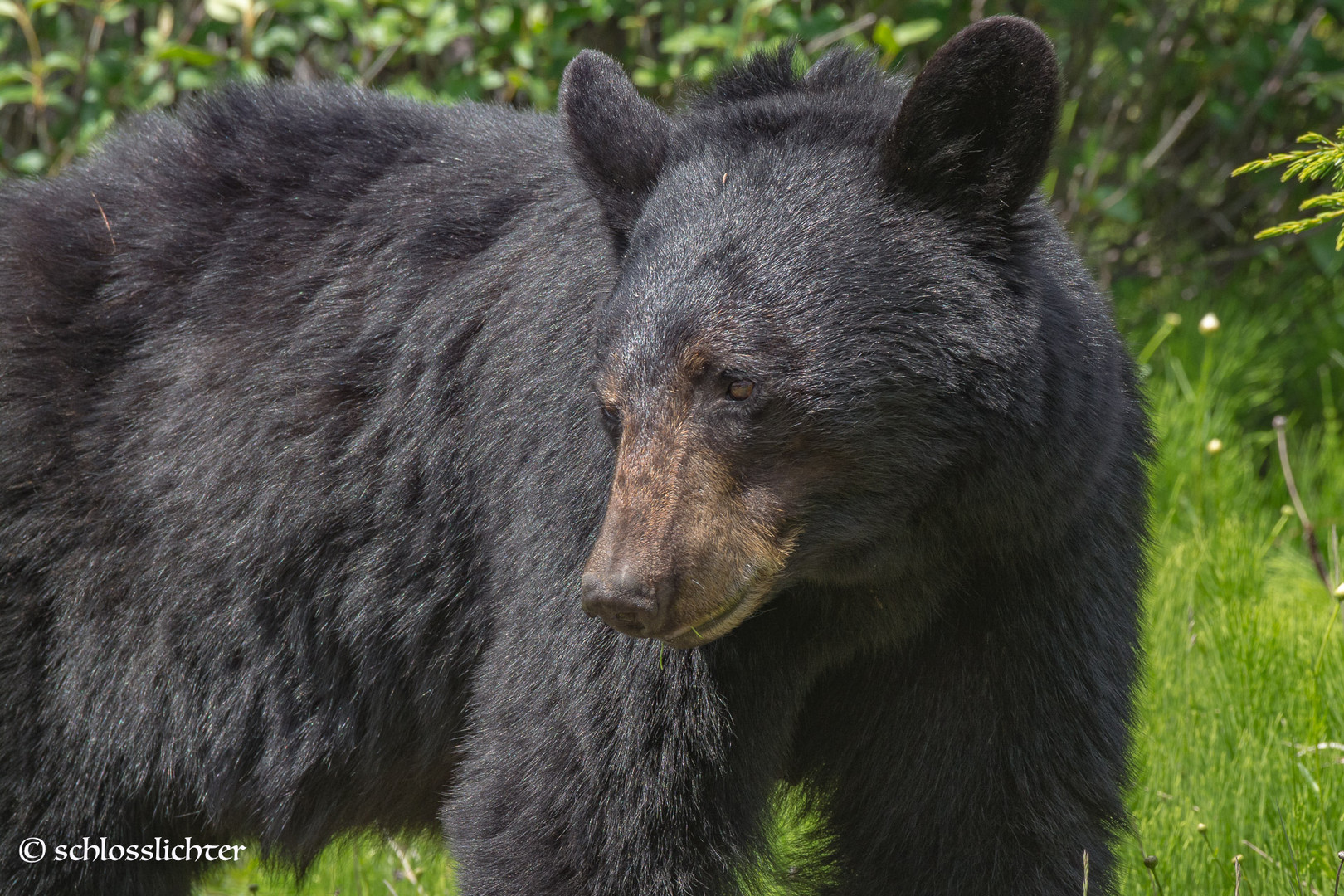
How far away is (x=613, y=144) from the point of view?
279cm

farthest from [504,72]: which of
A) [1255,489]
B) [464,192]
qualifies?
[1255,489]

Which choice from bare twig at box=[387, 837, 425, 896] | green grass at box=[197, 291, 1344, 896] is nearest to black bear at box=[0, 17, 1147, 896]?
bare twig at box=[387, 837, 425, 896]

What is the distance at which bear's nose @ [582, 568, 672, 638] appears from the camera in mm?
2301

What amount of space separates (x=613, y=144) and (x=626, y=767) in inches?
47.0

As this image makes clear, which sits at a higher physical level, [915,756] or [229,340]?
[229,340]

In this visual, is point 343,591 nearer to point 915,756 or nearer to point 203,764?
point 203,764

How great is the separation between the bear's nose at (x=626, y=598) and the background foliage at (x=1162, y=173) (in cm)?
179

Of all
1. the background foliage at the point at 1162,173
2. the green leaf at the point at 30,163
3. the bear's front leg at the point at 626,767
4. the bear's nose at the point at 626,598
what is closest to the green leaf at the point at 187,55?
the background foliage at the point at 1162,173

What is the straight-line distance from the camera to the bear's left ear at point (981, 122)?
2461mm

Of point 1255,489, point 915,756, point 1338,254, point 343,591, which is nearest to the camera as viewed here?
point 915,756

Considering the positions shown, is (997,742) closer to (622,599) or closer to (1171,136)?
(622,599)

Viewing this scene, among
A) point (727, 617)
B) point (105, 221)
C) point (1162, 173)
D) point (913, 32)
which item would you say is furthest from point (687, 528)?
point (1162, 173)

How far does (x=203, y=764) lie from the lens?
3.44 meters

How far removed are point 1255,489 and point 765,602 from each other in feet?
11.7
